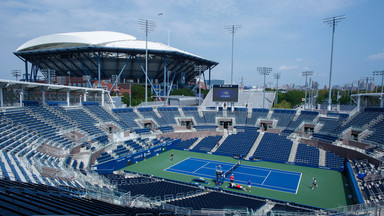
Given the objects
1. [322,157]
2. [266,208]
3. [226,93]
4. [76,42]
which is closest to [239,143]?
[322,157]

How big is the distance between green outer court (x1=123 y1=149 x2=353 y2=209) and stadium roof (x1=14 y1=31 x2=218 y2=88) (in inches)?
1684

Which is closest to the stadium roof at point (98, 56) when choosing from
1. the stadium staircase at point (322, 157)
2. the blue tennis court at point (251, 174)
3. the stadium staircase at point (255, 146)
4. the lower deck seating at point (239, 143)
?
the lower deck seating at point (239, 143)

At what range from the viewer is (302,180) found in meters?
23.8

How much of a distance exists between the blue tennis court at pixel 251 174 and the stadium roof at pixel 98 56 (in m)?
44.9

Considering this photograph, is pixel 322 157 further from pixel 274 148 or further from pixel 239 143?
pixel 239 143

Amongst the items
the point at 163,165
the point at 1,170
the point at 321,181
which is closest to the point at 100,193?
the point at 1,170

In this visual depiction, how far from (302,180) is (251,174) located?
4905mm

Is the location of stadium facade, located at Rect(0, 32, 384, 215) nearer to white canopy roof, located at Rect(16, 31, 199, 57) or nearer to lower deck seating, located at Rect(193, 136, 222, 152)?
lower deck seating, located at Rect(193, 136, 222, 152)

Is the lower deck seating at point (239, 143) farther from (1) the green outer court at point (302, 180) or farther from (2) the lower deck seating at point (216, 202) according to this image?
(2) the lower deck seating at point (216, 202)

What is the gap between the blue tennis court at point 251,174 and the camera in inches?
884

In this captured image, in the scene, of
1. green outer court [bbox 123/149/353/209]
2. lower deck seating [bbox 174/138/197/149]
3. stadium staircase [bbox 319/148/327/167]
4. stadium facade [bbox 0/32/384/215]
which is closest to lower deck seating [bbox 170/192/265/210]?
stadium facade [bbox 0/32/384/215]

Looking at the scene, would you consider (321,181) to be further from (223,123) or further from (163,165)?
(223,123)

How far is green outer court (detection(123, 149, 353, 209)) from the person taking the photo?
63.1ft

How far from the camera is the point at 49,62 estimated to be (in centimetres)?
7844
